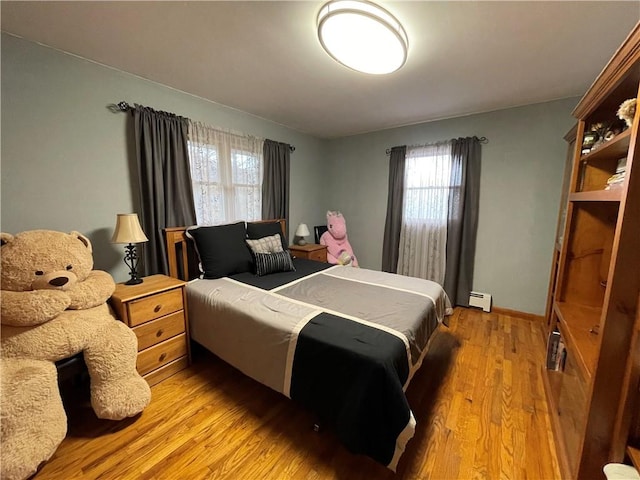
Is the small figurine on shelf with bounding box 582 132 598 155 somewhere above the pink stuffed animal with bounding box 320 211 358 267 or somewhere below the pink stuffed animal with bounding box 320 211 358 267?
above

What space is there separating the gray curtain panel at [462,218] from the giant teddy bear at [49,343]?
3.23 meters

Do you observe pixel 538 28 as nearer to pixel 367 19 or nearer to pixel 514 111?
pixel 367 19

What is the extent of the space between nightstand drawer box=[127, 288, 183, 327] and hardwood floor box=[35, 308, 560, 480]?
1.69 feet

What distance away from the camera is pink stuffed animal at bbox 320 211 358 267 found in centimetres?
370

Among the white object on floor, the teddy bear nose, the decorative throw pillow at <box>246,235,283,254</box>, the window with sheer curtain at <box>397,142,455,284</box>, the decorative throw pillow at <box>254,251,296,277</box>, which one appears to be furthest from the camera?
the window with sheer curtain at <box>397,142,455,284</box>

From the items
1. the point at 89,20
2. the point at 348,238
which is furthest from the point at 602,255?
the point at 89,20

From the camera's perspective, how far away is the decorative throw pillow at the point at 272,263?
2.40 meters

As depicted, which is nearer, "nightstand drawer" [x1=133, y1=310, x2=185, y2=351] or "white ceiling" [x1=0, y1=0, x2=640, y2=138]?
"white ceiling" [x1=0, y1=0, x2=640, y2=138]

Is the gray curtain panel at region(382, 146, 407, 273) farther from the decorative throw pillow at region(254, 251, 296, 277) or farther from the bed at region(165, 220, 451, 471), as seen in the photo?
the decorative throw pillow at region(254, 251, 296, 277)

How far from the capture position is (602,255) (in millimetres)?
1650

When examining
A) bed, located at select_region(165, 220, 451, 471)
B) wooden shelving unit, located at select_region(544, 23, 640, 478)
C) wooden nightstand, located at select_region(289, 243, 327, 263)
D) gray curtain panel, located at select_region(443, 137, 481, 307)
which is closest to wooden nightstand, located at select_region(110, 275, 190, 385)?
bed, located at select_region(165, 220, 451, 471)

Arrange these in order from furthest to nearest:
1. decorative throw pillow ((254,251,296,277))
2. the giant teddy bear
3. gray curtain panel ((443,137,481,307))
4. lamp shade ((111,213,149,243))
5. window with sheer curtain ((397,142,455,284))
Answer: window with sheer curtain ((397,142,455,284)), gray curtain panel ((443,137,481,307)), decorative throw pillow ((254,251,296,277)), lamp shade ((111,213,149,243)), the giant teddy bear

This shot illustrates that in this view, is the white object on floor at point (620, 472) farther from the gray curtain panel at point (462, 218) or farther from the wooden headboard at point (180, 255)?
the wooden headboard at point (180, 255)

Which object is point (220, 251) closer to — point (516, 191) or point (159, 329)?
point (159, 329)
